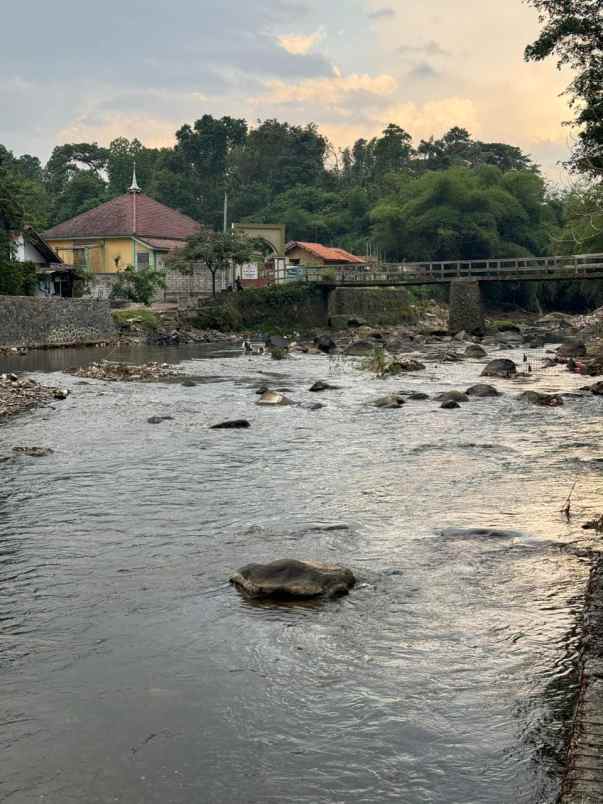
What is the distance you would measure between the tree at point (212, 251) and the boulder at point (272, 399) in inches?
1276

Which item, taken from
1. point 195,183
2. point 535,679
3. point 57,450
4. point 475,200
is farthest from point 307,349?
point 195,183

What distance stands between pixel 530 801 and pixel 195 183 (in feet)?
307

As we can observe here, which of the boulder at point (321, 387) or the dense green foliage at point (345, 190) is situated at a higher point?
the dense green foliage at point (345, 190)

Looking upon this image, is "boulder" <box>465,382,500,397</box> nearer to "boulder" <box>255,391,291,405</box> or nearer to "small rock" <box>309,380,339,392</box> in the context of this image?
"small rock" <box>309,380,339,392</box>

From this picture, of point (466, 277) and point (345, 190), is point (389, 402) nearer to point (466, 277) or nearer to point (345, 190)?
point (466, 277)

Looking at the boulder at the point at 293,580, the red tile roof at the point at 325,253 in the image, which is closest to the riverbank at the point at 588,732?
the boulder at the point at 293,580

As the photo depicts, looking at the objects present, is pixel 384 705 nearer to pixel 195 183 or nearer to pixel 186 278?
pixel 186 278

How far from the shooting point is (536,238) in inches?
3169

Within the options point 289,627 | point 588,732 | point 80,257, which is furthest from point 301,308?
point 588,732

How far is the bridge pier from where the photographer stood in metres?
59.1

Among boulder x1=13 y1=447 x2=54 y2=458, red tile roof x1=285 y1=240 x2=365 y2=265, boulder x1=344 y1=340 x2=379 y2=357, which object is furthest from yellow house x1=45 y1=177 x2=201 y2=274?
boulder x1=13 y1=447 x2=54 y2=458

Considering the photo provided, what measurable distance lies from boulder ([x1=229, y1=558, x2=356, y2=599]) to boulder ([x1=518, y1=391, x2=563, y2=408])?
1568cm

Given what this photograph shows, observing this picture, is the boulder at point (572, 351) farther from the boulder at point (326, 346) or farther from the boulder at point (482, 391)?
the boulder at point (482, 391)

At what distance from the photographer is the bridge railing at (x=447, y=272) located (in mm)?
54900
